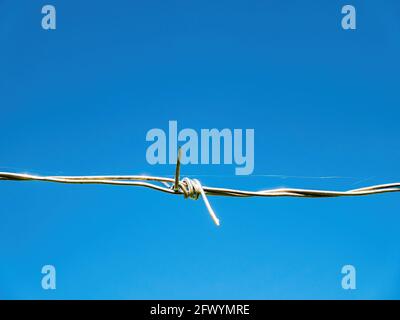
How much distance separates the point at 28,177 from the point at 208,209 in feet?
1.40

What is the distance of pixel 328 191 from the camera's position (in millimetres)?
1236

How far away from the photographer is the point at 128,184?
1.20 metres

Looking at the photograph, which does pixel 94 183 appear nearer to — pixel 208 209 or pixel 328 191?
pixel 208 209

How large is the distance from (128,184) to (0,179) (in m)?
0.29

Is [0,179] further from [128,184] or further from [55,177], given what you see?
[128,184]
